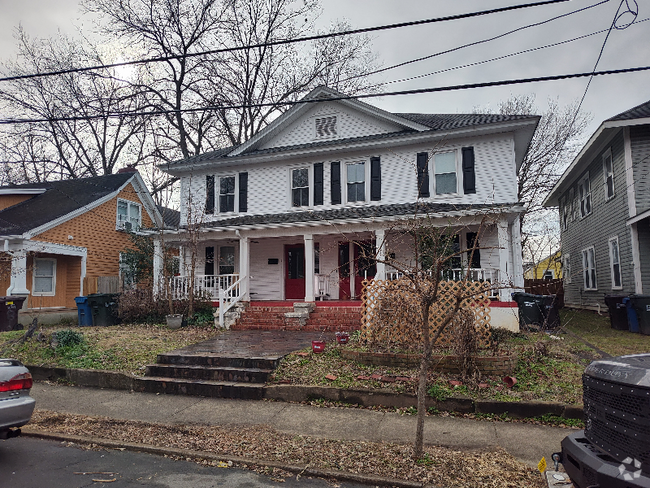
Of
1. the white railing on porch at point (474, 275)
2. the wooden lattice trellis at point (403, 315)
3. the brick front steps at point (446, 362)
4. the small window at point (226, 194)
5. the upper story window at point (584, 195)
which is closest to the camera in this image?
the brick front steps at point (446, 362)

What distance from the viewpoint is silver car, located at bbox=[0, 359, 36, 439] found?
4.42m

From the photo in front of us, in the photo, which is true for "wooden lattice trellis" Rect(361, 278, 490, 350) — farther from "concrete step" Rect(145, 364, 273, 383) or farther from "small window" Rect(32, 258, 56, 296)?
"small window" Rect(32, 258, 56, 296)

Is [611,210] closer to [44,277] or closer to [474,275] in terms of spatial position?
[474,275]

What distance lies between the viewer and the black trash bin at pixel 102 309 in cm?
1447

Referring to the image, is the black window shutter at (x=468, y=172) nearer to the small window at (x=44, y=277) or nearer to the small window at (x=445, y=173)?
the small window at (x=445, y=173)

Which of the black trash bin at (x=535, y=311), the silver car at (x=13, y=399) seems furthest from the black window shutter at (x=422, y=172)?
the silver car at (x=13, y=399)

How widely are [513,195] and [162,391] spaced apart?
11715 mm

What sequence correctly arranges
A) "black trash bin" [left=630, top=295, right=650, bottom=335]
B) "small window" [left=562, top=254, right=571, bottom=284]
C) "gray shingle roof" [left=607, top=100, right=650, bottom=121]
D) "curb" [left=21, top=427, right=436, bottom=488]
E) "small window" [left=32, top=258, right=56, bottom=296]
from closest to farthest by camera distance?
"curb" [left=21, top=427, right=436, bottom=488] < "black trash bin" [left=630, top=295, right=650, bottom=335] < "gray shingle roof" [left=607, top=100, right=650, bottom=121] < "small window" [left=32, top=258, right=56, bottom=296] < "small window" [left=562, top=254, right=571, bottom=284]

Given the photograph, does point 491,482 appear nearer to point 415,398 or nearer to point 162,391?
point 415,398

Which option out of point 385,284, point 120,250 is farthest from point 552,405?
point 120,250

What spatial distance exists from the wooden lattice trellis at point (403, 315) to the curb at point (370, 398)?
5.58ft

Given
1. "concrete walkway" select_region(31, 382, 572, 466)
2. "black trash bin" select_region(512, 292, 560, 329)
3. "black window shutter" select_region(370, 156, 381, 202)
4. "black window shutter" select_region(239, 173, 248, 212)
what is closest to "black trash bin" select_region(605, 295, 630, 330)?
"black trash bin" select_region(512, 292, 560, 329)

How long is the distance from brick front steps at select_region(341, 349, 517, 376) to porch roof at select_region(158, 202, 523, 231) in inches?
217

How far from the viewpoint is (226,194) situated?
17.7 metres
